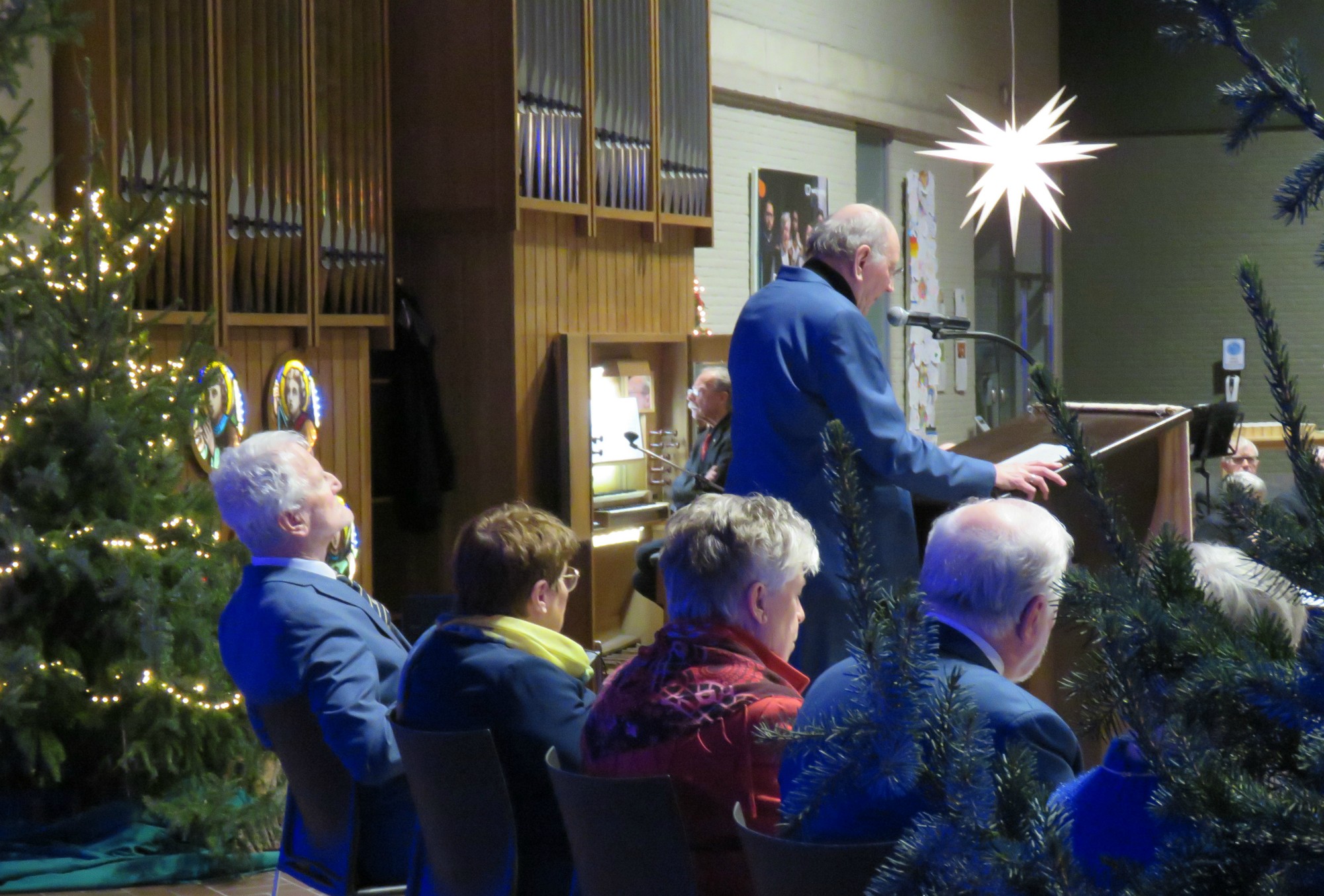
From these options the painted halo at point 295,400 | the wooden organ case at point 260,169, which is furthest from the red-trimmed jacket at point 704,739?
the painted halo at point 295,400

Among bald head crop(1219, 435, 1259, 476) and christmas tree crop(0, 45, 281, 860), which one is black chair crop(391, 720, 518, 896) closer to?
christmas tree crop(0, 45, 281, 860)

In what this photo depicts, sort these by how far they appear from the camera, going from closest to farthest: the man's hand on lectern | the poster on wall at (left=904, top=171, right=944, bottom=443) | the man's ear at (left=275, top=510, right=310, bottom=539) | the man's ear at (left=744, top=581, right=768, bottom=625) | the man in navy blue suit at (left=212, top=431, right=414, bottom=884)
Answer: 1. the man's ear at (left=744, top=581, right=768, bottom=625)
2. the man in navy blue suit at (left=212, top=431, right=414, bottom=884)
3. the man's hand on lectern
4. the man's ear at (left=275, top=510, right=310, bottom=539)
5. the poster on wall at (left=904, top=171, right=944, bottom=443)

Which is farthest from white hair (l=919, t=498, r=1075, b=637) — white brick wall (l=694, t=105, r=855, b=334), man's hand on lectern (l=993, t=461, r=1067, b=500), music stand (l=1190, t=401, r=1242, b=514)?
white brick wall (l=694, t=105, r=855, b=334)

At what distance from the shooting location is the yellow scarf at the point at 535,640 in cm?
246

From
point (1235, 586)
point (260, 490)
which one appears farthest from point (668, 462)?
point (1235, 586)

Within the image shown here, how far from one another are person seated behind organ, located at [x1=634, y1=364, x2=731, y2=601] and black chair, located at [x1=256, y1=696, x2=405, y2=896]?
330 centimetres

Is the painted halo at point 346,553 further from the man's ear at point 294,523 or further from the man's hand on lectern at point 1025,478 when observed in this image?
the man's hand on lectern at point 1025,478

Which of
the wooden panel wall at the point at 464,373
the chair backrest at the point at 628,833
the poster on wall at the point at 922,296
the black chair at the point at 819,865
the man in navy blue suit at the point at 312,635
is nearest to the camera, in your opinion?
the black chair at the point at 819,865

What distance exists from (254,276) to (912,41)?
7.97 metres

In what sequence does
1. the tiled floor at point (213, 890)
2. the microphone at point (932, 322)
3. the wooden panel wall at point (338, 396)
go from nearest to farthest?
1. the microphone at point (932, 322)
2. the tiled floor at point (213, 890)
3. the wooden panel wall at point (338, 396)

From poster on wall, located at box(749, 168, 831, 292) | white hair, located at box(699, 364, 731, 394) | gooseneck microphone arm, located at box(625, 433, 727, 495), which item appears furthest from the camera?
poster on wall, located at box(749, 168, 831, 292)

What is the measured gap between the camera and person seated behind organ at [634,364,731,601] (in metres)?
6.27

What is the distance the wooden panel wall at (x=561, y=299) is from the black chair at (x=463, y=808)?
4.58 metres

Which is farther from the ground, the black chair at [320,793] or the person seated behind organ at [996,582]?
the person seated behind organ at [996,582]
